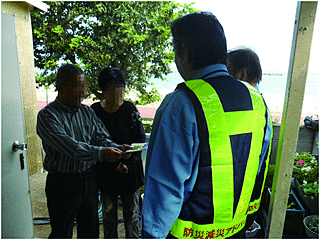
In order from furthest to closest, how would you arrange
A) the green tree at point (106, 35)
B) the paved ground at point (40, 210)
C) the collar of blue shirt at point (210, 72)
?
the green tree at point (106, 35), the paved ground at point (40, 210), the collar of blue shirt at point (210, 72)

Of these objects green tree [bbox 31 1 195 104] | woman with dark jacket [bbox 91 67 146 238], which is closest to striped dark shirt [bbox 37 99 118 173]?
woman with dark jacket [bbox 91 67 146 238]

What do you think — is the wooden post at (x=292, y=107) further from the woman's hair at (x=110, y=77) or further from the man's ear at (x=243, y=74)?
the woman's hair at (x=110, y=77)

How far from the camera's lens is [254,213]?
130cm

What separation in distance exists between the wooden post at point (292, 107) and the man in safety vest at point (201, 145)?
0.74ft

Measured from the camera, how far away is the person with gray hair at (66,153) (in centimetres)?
167

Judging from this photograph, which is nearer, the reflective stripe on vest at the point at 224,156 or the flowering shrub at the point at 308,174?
the reflective stripe on vest at the point at 224,156

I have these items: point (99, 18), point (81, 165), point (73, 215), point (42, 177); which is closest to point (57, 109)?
point (81, 165)

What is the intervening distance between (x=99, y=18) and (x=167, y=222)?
443 centimetres

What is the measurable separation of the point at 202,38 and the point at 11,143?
1.73m

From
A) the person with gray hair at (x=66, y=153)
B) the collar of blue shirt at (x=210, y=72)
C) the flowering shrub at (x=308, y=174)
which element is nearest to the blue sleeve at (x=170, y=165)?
the collar of blue shirt at (x=210, y=72)

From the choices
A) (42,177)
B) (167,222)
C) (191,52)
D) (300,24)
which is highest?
(300,24)

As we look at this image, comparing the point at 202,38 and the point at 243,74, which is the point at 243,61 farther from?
the point at 202,38

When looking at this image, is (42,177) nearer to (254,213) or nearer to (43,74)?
(43,74)

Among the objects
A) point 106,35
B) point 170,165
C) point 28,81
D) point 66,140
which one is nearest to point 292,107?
point 170,165
